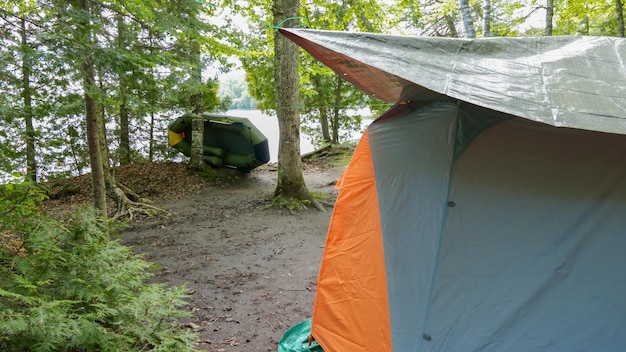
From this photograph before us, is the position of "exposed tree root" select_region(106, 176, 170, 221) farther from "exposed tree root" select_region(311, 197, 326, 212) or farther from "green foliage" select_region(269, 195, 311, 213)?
"exposed tree root" select_region(311, 197, 326, 212)

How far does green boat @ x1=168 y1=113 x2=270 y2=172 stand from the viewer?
884 centimetres

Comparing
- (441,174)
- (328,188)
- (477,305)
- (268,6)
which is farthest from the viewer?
(268,6)

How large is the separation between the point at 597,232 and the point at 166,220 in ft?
19.4

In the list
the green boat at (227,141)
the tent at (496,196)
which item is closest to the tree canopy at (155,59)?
the green boat at (227,141)

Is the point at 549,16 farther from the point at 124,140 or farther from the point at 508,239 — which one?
the point at 124,140

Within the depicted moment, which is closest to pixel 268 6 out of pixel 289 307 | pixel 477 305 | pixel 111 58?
pixel 111 58

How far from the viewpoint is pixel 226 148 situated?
924 cm

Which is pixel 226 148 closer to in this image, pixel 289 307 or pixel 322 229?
pixel 322 229

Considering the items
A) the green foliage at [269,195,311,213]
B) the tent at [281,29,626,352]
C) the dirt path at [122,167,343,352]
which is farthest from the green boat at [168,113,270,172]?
the tent at [281,29,626,352]

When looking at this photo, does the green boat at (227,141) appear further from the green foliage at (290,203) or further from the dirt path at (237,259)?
the green foliage at (290,203)

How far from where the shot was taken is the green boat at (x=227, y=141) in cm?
884

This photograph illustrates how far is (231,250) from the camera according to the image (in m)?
4.90

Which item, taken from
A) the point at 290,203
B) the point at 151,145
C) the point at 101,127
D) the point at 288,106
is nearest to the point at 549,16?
the point at 288,106

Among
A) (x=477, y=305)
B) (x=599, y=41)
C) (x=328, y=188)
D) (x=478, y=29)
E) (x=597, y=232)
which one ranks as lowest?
(x=328, y=188)
